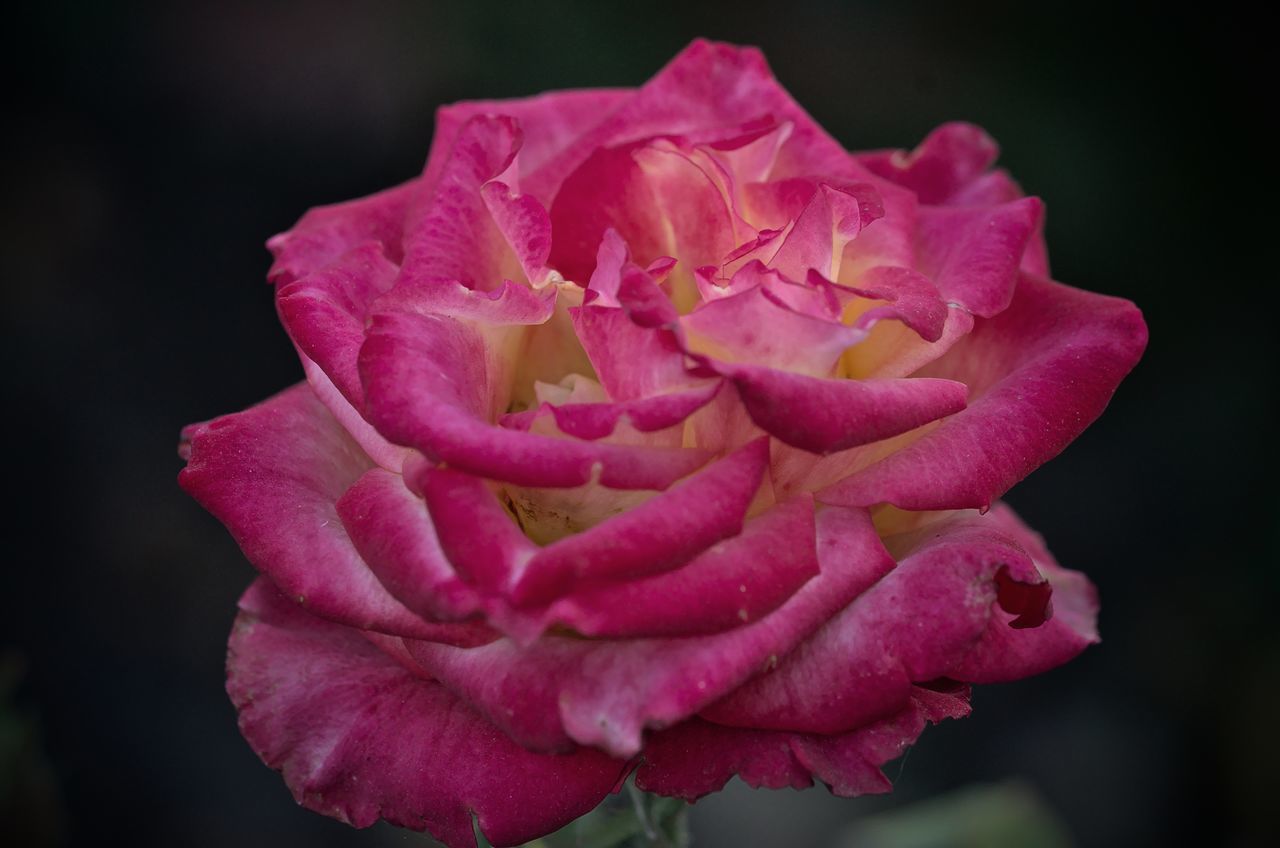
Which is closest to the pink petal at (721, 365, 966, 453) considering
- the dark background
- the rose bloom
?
the rose bloom

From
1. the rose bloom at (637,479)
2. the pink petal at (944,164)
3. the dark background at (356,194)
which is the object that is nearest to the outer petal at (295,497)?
the rose bloom at (637,479)

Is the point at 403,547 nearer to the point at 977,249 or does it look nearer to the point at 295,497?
the point at 295,497

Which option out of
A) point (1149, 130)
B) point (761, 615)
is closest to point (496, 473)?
point (761, 615)

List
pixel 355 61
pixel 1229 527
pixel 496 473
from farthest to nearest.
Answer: pixel 1229 527 < pixel 355 61 < pixel 496 473

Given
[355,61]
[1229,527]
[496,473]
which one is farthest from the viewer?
[1229,527]

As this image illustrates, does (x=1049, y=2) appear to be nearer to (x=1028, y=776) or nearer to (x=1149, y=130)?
(x=1149, y=130)

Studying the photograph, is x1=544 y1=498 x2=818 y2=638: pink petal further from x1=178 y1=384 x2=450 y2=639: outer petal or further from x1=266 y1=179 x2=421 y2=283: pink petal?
x1=266 y1=179 x2=421 y2=283: pink petal

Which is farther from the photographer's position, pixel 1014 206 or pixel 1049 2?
pixel 1049 2

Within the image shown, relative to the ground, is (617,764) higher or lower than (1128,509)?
higher
